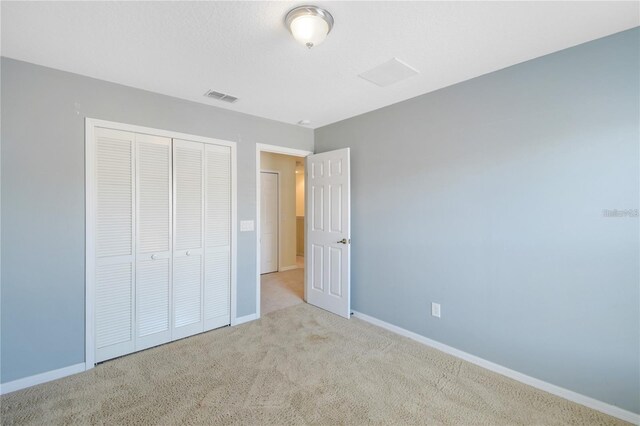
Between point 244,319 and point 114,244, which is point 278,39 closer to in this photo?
point 114,244

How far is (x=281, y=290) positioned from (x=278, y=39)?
3608 millimetres

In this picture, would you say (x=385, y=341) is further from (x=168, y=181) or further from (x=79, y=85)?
(x=79, y=85)

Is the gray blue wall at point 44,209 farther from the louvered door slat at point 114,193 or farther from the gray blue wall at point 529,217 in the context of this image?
the gray blue wall at point 529,217

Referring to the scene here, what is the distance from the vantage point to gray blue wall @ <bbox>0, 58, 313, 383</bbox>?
80.9 inches

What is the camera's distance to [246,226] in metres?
3.34

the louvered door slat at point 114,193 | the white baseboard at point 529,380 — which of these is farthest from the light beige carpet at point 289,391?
the louvered door slat at point 114,193

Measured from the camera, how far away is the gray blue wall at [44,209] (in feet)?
6.74

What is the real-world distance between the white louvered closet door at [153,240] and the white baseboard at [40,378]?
17.5 inches

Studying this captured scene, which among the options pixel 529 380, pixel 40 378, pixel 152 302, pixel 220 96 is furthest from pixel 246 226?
pixel 529 380

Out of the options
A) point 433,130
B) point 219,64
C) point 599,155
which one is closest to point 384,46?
point 433,130

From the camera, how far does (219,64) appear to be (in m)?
2.16

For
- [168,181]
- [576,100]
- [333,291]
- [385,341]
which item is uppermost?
[576,100]

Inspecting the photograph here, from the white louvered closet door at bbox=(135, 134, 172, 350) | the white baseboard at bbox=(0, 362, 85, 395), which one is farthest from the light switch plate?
the white baseboard at bbox=(0, 362, 85, 395)

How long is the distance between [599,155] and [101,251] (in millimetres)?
3868
